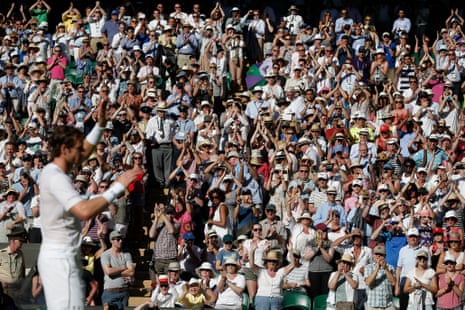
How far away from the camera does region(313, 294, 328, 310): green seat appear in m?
13.9

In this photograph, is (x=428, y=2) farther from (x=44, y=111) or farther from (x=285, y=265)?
(x=285, y=265)

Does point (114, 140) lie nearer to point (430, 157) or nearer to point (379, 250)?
point (430, 157)

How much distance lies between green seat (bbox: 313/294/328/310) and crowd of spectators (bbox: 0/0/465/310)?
0.54 ft

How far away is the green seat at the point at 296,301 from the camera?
1358 centimetres

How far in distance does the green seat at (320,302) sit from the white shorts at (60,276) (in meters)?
7.39

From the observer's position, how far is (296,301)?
13.8 metres

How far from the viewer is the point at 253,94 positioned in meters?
20.8

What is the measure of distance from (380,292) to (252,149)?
4.81 metres

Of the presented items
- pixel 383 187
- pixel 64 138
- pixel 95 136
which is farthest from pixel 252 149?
pixel 64 138

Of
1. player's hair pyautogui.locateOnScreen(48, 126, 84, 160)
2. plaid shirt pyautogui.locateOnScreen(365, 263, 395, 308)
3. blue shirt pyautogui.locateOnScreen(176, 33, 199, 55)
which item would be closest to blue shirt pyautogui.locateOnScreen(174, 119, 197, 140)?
blue shirt pyautogui.locateOnScreen(176, 33, 199, 55)

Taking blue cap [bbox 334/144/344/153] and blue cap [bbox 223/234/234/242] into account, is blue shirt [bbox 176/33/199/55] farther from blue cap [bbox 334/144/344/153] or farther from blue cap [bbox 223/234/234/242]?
blue cap [bbox 223/234/234/242]

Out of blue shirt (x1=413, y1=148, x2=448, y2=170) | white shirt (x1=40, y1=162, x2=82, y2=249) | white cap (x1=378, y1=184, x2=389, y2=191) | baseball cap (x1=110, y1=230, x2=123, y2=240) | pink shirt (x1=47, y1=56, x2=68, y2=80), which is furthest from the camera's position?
pink shirt (x1=47, y1=56, x2=68, y2=80)

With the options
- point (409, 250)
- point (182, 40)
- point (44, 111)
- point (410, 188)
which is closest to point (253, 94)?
point (182, 40)

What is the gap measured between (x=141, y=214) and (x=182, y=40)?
6.05 meters
